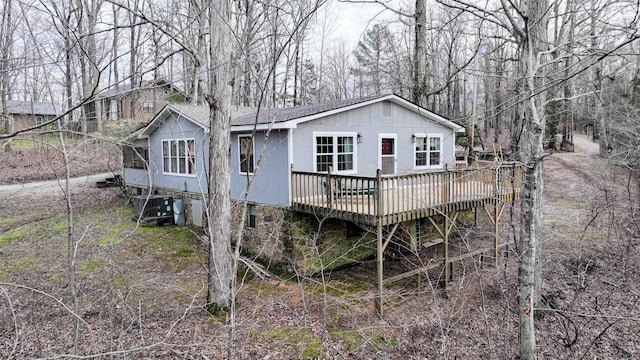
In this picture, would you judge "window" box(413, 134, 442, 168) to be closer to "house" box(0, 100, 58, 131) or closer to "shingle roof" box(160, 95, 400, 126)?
"shingle roof" box(160, 95, 400, 126)

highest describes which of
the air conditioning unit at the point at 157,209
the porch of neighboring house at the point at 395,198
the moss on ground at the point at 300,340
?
the porch of neighboring house at the point at 395,198

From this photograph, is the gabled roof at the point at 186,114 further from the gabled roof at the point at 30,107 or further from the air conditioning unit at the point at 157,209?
the gabled roof at the point at 30,107

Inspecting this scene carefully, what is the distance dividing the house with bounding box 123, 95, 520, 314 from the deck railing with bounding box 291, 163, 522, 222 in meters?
0.03

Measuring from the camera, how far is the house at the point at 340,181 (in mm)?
9117

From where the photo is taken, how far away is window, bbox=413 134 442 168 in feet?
44.1

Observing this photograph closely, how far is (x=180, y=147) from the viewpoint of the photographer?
14445mm

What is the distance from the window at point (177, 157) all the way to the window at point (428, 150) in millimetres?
Result: 7865

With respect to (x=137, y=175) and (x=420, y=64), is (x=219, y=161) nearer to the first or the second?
(x=137, y=175)

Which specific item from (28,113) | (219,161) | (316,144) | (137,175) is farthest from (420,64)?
(28,113)

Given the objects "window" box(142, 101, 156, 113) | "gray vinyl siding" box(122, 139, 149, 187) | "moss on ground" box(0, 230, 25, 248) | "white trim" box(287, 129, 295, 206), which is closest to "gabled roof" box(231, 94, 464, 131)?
"white trim" box(287, 129, 295, 206)

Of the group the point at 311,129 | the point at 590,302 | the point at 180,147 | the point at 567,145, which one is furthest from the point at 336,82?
the point at 590,302

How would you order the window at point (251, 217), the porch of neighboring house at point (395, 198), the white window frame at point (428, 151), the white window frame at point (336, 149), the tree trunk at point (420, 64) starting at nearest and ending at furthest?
the porch of neighboring house at point (395, 198)
the white window frame at point (336, 149)
the window at point (251, 217)
the white window frame at point (428, 151)
the tree trunk at point (420, 64)

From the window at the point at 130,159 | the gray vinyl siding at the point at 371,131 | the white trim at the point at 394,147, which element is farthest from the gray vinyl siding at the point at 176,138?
the white trim at the point at 394,147

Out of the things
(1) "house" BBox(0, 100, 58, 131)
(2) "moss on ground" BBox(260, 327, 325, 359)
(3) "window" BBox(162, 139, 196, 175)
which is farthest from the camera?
(3) "window" BBox(162, 139, 196, 175)
